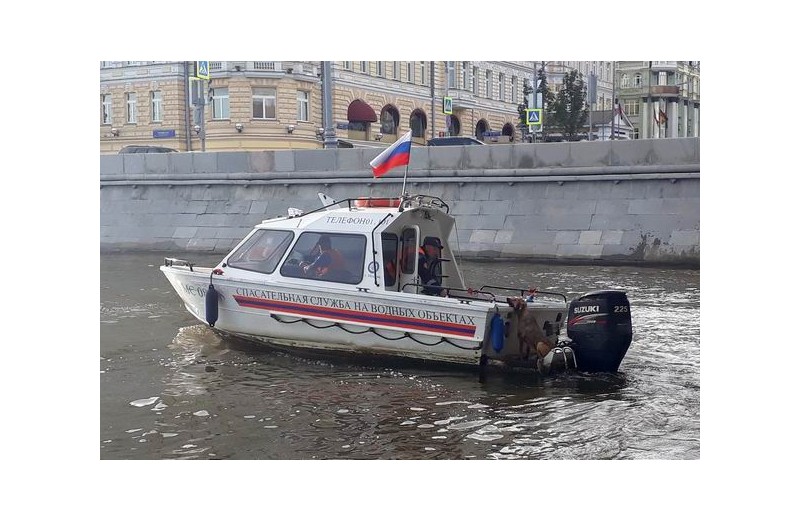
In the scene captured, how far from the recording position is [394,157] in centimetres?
1274

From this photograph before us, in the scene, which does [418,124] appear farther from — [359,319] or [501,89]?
[359,319]

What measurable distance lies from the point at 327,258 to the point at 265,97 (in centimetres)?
1367

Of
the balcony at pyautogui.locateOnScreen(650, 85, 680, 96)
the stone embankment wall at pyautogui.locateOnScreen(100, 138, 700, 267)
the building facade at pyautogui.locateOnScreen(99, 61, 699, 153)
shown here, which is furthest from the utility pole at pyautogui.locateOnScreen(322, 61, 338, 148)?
the balcony at pyautogui.locateOnScreen(650, 85, 680, 96)

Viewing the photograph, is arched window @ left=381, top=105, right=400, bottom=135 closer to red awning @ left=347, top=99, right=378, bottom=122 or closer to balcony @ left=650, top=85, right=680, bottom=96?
red awning @ left=347, top=99, right=378, bottom=122

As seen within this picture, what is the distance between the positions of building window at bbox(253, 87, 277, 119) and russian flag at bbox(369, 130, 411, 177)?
36.1 ft

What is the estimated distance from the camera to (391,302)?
12188mm

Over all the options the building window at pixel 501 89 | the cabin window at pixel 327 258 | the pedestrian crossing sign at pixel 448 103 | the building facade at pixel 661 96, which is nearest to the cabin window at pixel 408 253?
the cabin window at pixel 327 258

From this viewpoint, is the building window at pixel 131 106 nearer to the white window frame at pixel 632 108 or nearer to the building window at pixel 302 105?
the building window at pixel 302 105

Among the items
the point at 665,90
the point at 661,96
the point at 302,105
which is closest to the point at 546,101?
the point at 302,105

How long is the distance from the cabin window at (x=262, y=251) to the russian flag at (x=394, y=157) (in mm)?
1502

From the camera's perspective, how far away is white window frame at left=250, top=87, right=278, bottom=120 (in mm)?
23609

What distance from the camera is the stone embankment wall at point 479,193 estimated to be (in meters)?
22.5

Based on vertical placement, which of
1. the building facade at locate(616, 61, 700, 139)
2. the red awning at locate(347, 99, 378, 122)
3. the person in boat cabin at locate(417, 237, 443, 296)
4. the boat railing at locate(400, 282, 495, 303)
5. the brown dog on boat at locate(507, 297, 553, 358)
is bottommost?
the brown dog on boat at locate(507, 297, 553, 358)
